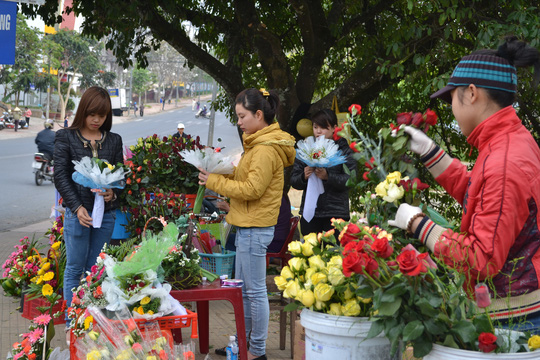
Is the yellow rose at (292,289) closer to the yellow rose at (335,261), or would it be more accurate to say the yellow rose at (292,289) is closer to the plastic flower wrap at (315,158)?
the yellow rose at (335,261)

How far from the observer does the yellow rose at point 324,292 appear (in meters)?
2.42

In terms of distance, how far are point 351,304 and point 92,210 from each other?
296 cm

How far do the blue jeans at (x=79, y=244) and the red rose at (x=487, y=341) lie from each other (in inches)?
136

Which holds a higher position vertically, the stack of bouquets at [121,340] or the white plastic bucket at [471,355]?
the white plastic bucket at [471,355]

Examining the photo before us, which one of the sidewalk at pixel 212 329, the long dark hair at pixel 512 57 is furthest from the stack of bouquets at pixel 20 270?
the long dark hair at pixel 512 57

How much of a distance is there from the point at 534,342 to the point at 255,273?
8.60 ft

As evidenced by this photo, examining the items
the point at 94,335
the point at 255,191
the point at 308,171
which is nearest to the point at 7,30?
the point at 308,171

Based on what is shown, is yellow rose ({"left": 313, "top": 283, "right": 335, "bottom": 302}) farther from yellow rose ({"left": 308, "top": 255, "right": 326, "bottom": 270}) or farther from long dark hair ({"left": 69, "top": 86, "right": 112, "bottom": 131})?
long dark hair ({"left": 69, "top": 86, "right": 112, "bottom": 131})

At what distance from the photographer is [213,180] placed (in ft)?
A: 14.3

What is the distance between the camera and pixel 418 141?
7.88ft

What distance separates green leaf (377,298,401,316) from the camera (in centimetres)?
200

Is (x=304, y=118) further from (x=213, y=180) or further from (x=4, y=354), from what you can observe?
(x=4, y=354)

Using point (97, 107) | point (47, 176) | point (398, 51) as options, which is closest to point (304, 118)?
point (398, 51)

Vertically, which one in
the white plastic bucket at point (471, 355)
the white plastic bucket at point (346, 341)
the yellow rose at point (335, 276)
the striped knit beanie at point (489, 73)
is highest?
the striped knit beanie at point (489, 73)
